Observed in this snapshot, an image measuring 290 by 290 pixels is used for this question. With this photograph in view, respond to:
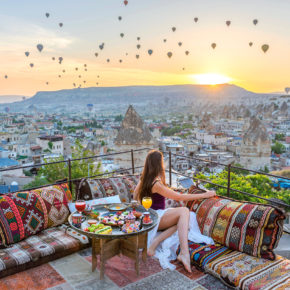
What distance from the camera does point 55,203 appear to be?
2.97 metres

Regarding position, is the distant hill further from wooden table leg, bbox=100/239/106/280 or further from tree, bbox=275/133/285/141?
wooden table leg, bbox=100/239/106/280

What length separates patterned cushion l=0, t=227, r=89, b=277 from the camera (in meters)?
2.35

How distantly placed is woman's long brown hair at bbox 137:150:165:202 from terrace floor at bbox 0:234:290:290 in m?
0.56

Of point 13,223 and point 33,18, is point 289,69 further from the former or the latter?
point 13,223

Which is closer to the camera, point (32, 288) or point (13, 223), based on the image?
point (32, 288)

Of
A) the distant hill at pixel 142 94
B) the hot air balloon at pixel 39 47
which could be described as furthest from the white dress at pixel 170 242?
the distant hill at pixel 142 94

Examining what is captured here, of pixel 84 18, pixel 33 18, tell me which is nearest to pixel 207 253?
pixel 84 18

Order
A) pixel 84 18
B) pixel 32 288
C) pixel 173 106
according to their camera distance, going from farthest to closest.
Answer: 1. pixel 173 106
2. pixel 84 18
3. pixel 32 288

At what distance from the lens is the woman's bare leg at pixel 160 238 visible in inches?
103

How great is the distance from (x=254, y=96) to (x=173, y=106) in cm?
1887

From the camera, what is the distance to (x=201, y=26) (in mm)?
12922

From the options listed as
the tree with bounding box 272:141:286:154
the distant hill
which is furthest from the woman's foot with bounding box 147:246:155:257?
the distant hill

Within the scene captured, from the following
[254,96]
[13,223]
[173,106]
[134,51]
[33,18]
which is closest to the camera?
[13,223]

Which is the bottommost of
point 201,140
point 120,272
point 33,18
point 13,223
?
point 201,140
